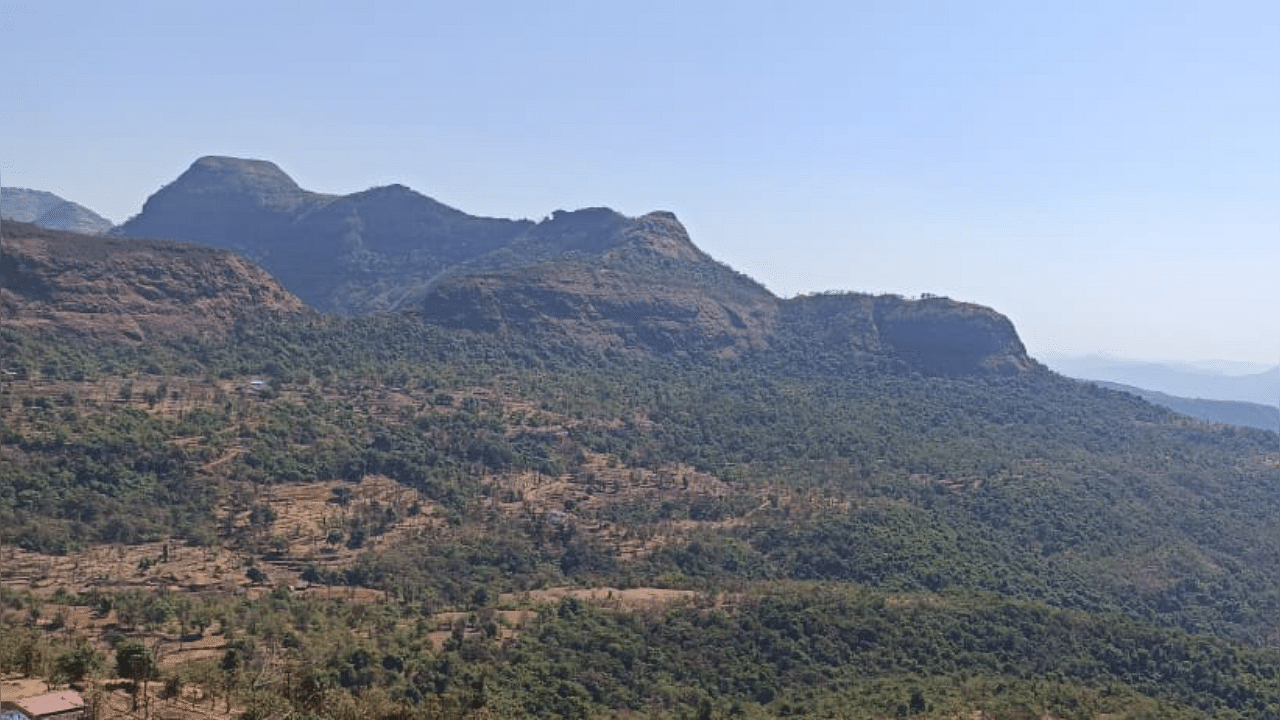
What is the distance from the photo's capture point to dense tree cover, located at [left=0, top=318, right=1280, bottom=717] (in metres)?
52.2

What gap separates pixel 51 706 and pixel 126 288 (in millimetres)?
104461

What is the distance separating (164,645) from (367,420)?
5605 centimetres

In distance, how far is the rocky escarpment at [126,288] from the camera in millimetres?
110938

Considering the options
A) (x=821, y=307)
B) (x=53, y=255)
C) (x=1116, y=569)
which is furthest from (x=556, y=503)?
(x=821, y=307)

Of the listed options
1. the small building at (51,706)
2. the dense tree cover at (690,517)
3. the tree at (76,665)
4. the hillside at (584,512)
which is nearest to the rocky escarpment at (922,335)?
the hillside at (584,512)

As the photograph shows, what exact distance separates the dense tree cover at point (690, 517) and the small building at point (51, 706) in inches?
222

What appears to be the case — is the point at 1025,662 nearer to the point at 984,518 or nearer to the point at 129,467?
the point at 984,518

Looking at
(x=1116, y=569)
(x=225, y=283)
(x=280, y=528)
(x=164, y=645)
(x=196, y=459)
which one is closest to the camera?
(x=164, y=645)

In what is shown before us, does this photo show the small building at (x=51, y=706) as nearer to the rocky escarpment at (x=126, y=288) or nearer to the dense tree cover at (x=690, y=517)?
the dense tree cover at (x=690, y=517)

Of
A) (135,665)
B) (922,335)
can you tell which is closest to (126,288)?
(135,665)

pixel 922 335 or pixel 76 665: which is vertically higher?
pixel 922 335

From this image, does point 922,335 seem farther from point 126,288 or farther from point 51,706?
point 51,706

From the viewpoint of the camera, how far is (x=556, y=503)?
94688 millimetres

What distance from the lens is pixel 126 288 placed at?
120312mm
